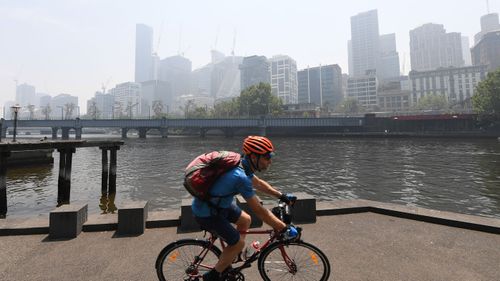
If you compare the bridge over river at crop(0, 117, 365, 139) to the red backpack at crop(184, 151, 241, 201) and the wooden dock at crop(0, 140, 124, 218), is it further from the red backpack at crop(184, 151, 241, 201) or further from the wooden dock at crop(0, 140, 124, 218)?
the red backpack at crop(184, 151, 241, 201)

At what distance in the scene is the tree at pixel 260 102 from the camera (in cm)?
12362

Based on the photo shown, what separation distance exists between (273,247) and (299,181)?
17.7 meters

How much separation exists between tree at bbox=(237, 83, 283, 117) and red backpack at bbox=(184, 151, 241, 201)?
120208 millimetres

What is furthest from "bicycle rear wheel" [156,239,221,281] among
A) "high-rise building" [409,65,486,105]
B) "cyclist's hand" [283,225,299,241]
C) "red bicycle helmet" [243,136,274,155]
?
"high-rise building" [409,65,486,105]

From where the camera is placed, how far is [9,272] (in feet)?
16.5

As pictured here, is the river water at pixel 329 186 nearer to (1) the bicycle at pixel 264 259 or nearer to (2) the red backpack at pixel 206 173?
(1) the bicycle at pixel 264 259

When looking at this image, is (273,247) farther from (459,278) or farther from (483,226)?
(483,226)

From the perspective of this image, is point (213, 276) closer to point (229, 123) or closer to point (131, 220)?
point (131, 220)

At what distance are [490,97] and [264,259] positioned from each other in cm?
9503

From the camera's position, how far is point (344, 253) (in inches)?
221

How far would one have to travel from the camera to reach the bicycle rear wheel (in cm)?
405

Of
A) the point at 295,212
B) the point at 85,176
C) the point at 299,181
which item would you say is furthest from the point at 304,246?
the point at 85,176

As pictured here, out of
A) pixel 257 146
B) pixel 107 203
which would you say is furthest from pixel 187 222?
pixel 107 203

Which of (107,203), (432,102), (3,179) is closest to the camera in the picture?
(3,179)
